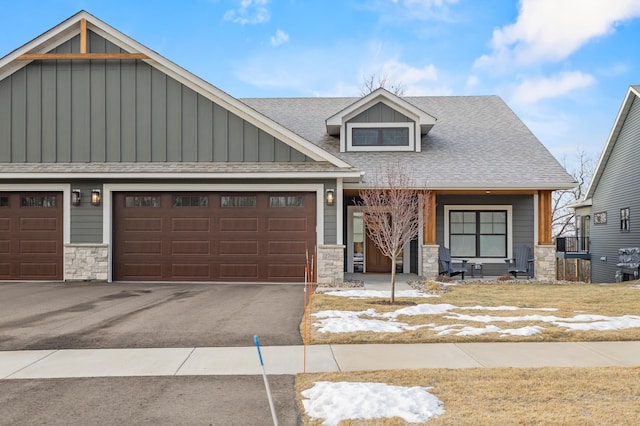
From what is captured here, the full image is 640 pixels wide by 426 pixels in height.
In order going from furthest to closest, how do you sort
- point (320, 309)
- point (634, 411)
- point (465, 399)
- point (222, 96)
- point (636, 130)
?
point (636, 130) → point (222, 96) → point (320, 309) → point (465, 399) → point (634, 411)

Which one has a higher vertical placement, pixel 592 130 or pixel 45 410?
pixel 592 130

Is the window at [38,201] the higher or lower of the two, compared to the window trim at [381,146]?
lower

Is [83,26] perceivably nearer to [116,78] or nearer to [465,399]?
[116,78]

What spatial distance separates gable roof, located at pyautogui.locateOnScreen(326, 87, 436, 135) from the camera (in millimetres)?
16453

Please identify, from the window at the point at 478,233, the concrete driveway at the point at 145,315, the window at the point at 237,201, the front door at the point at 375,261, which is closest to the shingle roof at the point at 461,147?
the window at the point at 478,233

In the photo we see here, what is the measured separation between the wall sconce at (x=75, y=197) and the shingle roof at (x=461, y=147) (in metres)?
7.54

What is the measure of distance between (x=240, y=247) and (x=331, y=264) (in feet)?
8.28

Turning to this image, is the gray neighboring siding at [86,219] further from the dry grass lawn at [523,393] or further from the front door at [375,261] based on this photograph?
the dry grass lawn at [523,393]

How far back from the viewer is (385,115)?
16.8 metres

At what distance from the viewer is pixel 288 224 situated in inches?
549

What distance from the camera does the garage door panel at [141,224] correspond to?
14062 mm

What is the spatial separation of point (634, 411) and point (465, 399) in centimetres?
133

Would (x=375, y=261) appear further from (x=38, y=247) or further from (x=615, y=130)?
(x=615, y=130)

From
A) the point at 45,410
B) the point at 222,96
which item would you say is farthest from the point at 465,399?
the point at 222,96
